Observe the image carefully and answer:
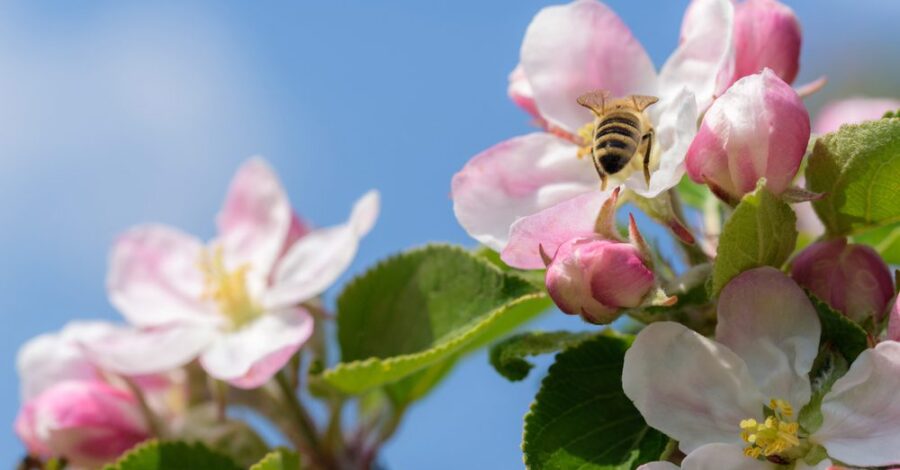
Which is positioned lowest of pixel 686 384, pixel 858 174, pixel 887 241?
pixel 887 241

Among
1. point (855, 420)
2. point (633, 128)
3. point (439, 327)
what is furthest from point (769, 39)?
point (439, 327)

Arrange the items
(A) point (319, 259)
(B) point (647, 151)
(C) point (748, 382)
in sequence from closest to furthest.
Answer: (C) point (748, 382) < (B) point (647, 151) < (A) point (319, 259)

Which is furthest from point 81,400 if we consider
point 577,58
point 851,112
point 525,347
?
point 851,112

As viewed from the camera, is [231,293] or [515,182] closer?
[515,182]

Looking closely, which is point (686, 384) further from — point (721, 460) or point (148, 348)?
point (148, 348)

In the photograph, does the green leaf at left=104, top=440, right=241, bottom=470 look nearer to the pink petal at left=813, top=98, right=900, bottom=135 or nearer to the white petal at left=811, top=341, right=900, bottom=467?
the white petal at left=811, top=341, right=900, bottom=467

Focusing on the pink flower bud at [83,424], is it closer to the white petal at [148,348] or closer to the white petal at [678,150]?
the white petal at [148,348]

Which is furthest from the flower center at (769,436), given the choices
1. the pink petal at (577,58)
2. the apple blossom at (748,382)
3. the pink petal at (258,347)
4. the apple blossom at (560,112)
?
the pink petal at (258,347)
